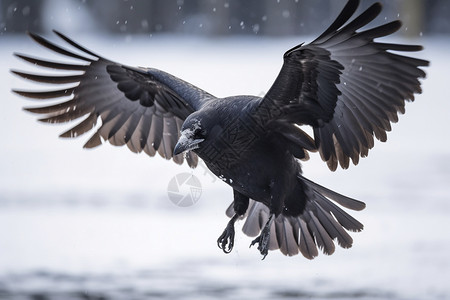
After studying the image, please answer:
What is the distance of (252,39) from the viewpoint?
2322 cm

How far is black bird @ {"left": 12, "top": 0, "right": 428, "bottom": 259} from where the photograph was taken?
4910mm

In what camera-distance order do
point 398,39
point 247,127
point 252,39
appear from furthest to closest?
point 252,39, point 398,39, point 247,127

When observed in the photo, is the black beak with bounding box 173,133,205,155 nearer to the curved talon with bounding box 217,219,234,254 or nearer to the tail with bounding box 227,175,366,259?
the curved talon with bounding box 217,219,234,254

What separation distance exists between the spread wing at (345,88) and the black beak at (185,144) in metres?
0.44

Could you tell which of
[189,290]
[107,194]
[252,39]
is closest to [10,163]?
[107,194]

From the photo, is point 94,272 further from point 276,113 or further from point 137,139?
point 276,113

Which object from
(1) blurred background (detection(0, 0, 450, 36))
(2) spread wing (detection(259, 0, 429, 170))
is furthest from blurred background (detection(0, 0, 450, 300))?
(1) blurred background (detection(0, 0, 450, 36))

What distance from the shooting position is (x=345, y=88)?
5.19 metres

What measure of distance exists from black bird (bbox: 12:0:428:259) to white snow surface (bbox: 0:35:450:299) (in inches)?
20.8

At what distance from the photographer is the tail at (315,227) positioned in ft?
19.0

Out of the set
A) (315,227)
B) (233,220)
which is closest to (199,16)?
(315,227)

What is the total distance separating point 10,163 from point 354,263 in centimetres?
558

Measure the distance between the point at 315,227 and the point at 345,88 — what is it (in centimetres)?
118

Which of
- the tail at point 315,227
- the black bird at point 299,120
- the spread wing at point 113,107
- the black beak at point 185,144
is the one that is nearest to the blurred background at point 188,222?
the tail at point 315,227
